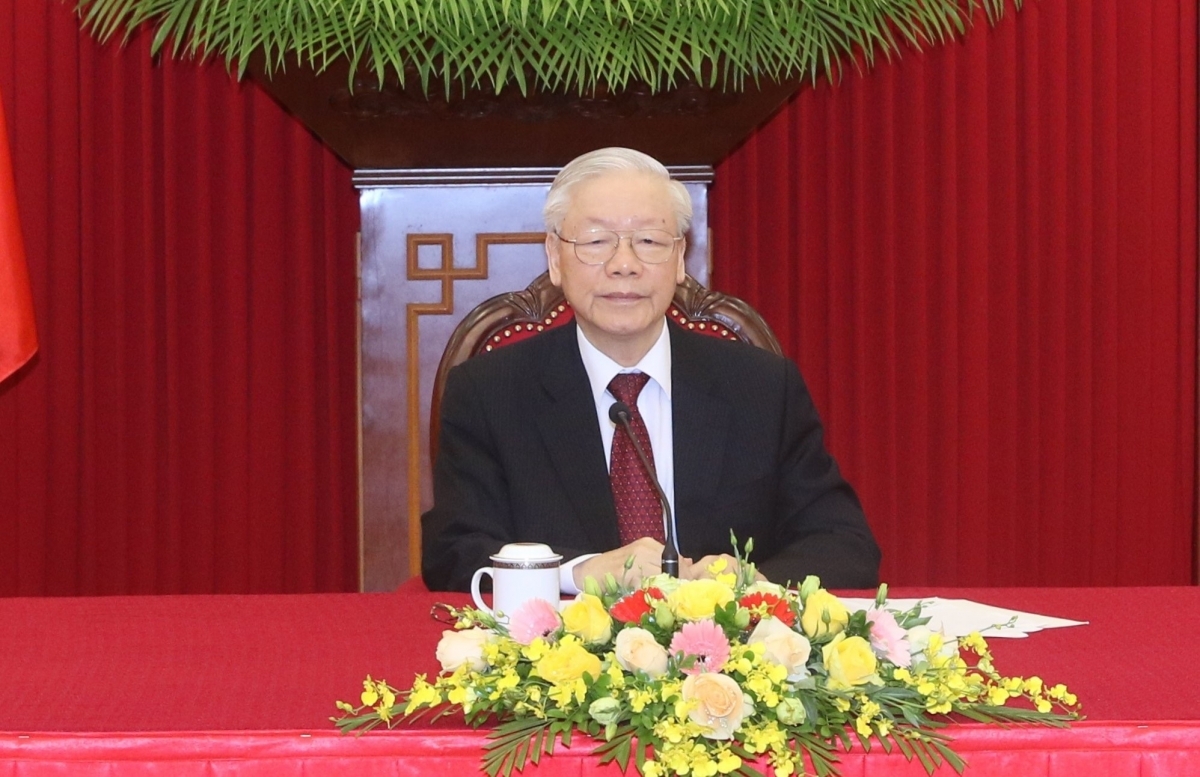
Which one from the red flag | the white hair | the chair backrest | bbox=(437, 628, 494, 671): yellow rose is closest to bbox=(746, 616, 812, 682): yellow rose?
bbox=(437, 628, 494, 671): yellow rose

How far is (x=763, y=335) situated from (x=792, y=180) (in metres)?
1.10

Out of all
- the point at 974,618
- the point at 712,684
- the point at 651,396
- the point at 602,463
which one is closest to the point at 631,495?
the point at 602,463

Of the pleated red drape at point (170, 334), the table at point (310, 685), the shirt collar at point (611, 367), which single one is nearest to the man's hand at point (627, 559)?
the table at point (310, 685)

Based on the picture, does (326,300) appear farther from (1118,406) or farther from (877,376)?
(1118,406)

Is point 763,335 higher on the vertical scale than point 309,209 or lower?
lower

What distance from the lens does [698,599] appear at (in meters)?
1.04

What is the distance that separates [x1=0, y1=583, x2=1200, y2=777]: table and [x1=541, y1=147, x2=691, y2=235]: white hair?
2.20 feet

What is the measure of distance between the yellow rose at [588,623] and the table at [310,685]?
0.10 metres

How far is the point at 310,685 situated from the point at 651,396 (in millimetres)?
1003

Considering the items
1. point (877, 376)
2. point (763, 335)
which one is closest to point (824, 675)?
point (763, 335)

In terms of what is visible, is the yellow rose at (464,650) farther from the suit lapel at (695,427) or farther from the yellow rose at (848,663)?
the suit lapel at (695,427)

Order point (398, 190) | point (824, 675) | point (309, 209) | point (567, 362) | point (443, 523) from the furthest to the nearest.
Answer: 1. point (309, 209)
2. point (398, 190)
3. point (567, 362)
4. point (443, 523)
5. point (824, 675)

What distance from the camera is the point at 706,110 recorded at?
2.09 m

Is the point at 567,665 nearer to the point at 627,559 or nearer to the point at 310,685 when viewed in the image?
the point at 310,685
